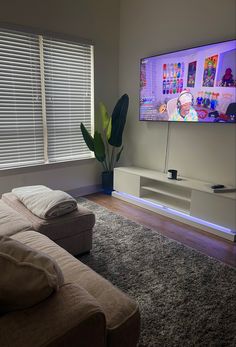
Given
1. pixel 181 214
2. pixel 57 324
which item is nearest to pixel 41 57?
pixel 181 214

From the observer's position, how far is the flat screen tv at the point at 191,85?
8.71ft

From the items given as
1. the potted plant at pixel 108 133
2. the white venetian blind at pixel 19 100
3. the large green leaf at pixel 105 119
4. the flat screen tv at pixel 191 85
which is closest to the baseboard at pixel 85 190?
the potted plant at pixel 108 133

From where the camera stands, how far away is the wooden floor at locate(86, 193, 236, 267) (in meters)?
2.37

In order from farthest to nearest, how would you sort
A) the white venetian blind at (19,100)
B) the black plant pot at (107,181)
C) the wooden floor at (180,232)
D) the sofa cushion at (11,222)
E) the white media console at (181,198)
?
the black plant pot at (107,181)
the white venetian blind at (19,100)
the white media console at (181,198)
the wooden floor at (180,232)
the sofa cushion at (11,222)

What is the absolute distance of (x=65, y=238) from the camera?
2098 mm

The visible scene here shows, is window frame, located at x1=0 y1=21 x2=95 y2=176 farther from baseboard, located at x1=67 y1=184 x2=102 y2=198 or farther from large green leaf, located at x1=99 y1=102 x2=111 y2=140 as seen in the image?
baseboard, located at x1=67 y1=184 x2=102 y2=198

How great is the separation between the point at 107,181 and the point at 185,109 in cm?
158

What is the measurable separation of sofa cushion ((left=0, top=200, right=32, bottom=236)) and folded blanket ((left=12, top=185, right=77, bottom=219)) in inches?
5.5

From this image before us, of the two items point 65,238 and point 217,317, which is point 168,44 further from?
point 217,317

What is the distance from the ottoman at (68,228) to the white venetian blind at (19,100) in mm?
1091

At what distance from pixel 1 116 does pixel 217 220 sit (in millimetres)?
2671

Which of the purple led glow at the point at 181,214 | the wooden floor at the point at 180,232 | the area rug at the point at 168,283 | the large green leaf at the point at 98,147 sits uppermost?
the large green leaf at the point at 98,147

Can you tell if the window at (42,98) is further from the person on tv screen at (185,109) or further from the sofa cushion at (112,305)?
the sofa cushion at (112,305)

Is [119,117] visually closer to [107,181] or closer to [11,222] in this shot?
[107,181]
